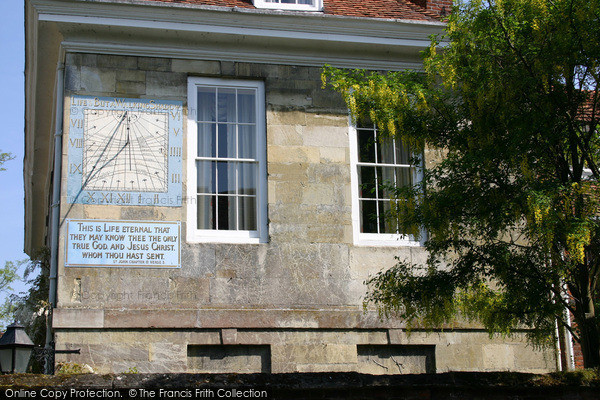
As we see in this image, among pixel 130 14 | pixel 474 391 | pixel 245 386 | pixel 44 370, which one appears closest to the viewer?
pixel 245 386

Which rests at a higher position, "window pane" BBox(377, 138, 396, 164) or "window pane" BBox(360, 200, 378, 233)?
"window pane" BBox(377, 138, 396, 164)

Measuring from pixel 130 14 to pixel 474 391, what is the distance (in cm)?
766

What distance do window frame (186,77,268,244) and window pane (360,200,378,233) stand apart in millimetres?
1591

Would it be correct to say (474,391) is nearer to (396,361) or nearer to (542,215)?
(542,215)

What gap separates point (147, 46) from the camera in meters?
11.8

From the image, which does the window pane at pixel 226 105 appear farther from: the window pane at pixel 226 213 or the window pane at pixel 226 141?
the window pane at pixel 226 213

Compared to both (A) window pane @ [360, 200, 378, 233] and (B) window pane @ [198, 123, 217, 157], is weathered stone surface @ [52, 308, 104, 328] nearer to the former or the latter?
(B) window pane @ [198, 123, 217, 157]

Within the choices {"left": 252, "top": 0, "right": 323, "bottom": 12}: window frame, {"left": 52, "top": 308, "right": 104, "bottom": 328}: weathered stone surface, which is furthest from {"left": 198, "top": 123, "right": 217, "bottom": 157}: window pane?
{"left": 52, "top": 308, "right": 104, "bottom": 328}: weathered stone surface

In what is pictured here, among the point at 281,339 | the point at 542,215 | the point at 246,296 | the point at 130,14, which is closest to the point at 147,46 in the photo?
the point at 130,14

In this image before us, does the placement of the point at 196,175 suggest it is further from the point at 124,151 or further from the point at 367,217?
the point at 367,217

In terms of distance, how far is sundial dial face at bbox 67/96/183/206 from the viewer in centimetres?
1111

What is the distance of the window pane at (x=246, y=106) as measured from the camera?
39.7 feet

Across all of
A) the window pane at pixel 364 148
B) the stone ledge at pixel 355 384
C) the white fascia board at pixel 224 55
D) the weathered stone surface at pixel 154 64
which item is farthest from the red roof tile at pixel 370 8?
the stone ledge at pixel 355 384

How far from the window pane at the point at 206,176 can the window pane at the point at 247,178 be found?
0.43 m
